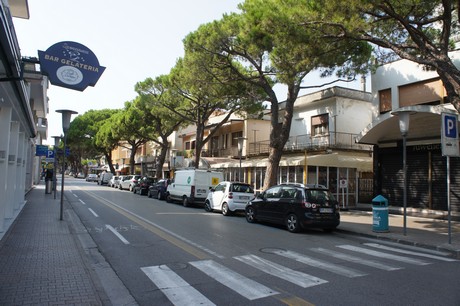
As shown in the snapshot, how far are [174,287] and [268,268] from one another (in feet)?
6.87

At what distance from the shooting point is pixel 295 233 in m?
12.2

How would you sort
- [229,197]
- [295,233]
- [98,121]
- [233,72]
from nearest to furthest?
[295,233], [229,197], [233,72], [98,121]

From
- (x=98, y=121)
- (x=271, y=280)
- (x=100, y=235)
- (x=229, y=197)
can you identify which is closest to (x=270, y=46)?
(x=229, y=197)

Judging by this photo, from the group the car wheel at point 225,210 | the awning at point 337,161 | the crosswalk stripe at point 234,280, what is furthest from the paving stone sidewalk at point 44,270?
the awning at point 337,161

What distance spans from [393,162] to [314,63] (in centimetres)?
830

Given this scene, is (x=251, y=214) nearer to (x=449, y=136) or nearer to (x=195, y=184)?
(x=449, y=136)

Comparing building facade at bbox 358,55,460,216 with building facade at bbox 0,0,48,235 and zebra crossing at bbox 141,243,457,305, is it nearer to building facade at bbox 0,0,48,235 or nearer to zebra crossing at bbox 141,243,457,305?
zebra crossing at bbox 141,243,457,305

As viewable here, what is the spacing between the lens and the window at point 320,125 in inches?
939

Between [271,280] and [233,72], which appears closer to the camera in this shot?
[271,280]

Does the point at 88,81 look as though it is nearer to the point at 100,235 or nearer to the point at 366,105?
the point at 100,235

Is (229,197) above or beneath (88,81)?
beneath

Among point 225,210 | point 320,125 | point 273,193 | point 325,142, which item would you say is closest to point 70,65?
point 273,193

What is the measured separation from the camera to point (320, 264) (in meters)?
7.63

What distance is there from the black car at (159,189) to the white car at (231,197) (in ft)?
28.7
